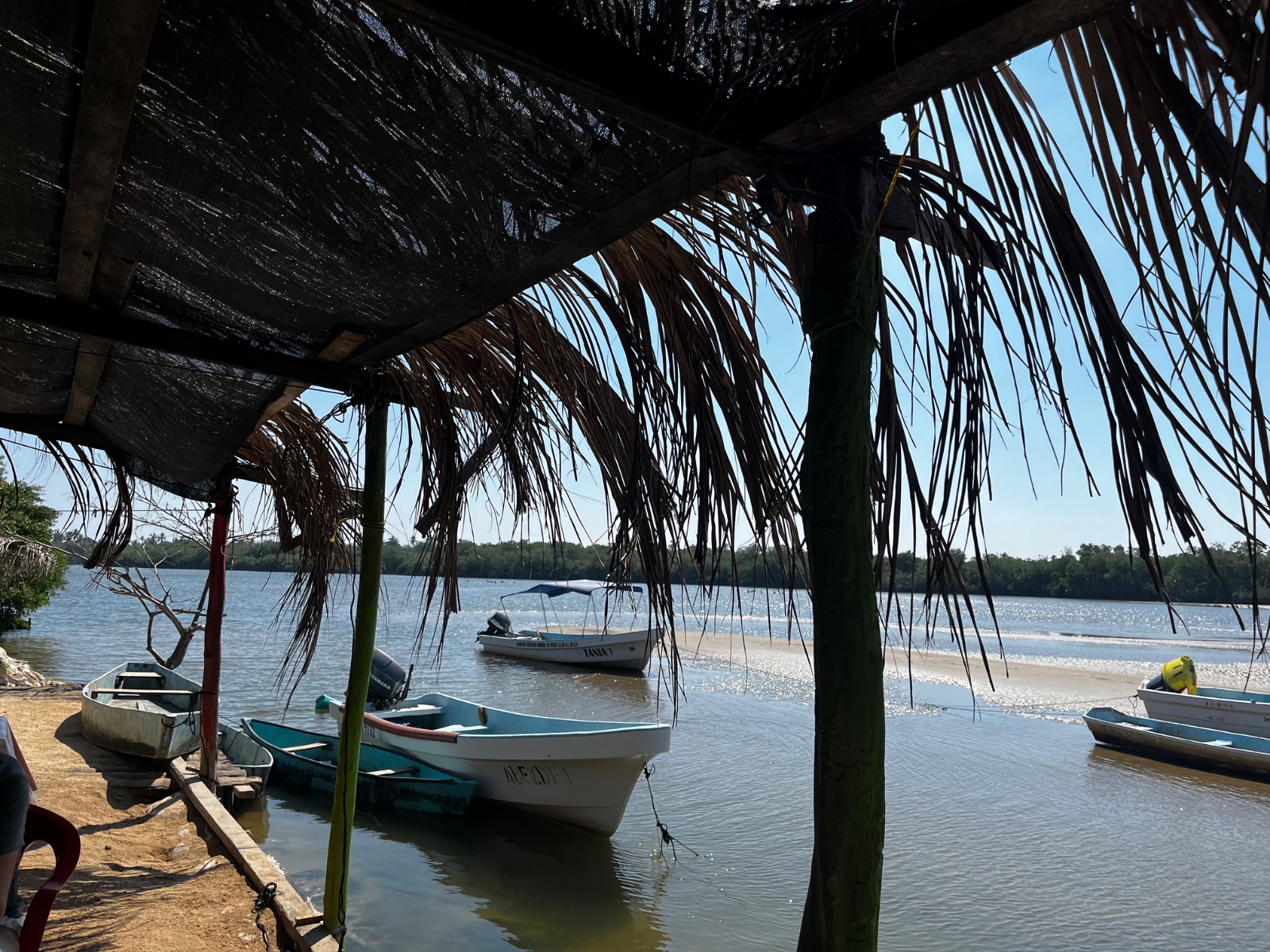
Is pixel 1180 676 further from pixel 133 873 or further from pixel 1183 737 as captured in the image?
pixel 133 873

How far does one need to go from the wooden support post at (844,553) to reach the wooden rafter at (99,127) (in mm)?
1109

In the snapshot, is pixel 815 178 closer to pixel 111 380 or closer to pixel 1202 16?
pixel 1202 16

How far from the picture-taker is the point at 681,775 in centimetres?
1207

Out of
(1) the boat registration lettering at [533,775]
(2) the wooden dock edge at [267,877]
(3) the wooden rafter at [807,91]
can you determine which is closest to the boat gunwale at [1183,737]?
(1) the boat registration lettering at [533,775]

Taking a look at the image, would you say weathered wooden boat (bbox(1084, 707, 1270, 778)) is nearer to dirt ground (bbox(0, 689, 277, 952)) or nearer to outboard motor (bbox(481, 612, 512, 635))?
dirt ground (bbox(0, 689, 277, 952))

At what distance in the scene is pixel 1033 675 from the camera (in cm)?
2447

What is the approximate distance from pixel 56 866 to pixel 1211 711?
16.4 m

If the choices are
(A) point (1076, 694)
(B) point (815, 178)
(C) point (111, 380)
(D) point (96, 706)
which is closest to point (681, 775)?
(D) point (96, 706)

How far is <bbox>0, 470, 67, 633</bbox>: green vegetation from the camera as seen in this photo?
13.7 m

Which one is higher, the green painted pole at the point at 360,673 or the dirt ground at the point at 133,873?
the green painted pole at the point at 360,673

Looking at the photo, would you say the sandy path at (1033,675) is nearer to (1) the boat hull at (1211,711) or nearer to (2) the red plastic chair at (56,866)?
(1) the boat hull at (1211,711)

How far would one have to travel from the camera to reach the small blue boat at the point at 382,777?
8930 mm

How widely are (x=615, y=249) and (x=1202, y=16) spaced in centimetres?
146

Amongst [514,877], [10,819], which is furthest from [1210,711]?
[10,819]
